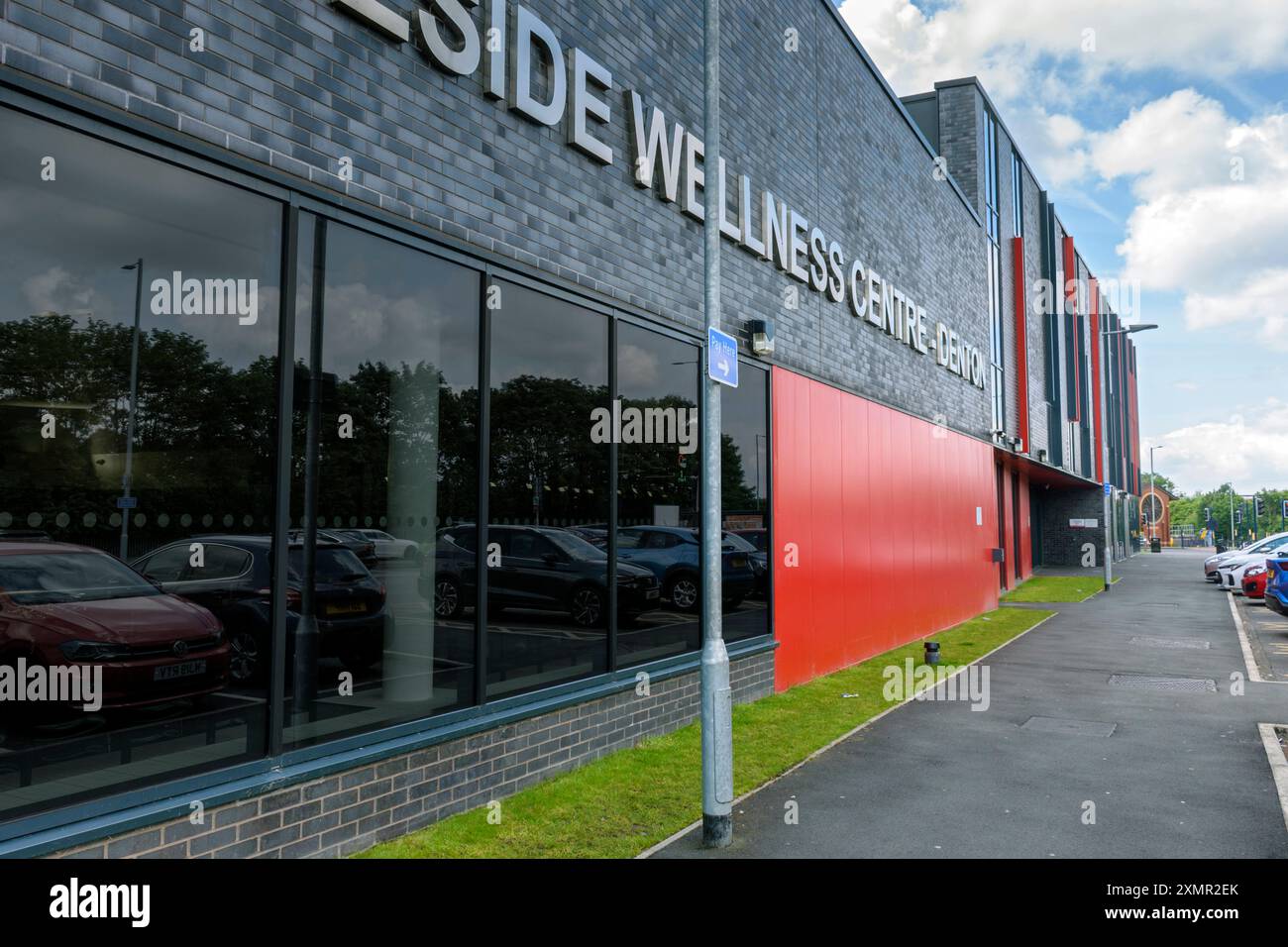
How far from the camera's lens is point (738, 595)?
34.7 ft

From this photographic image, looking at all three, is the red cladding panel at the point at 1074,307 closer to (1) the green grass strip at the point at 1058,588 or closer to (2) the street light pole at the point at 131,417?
(1) the green grass strip at the point at 1058,588

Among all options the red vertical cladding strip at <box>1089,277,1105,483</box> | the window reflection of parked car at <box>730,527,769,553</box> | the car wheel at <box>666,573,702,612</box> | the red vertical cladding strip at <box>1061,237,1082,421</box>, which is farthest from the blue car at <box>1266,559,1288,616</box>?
the red vertical cladding strip at <box>1089,277,1105,483</box>

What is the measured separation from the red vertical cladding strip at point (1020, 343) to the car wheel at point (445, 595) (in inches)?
1086

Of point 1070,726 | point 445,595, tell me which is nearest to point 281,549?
point 445,595

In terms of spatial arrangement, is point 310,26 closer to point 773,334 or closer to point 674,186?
point 674,186

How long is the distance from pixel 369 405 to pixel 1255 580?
85.7 feet

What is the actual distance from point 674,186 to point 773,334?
2.88 meters

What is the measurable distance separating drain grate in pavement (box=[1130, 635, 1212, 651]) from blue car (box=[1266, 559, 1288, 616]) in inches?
123

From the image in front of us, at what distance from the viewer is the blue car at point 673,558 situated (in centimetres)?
874

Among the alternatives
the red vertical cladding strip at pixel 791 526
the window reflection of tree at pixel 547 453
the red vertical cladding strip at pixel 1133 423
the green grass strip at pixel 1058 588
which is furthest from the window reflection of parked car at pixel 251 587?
the red vertical cladding strip at pixel 1133 423

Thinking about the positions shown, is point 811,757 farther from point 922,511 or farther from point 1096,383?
point 1096,383

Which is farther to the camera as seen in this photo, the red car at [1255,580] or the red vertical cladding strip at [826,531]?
the red car at [1255,580]

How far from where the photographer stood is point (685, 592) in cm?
931
